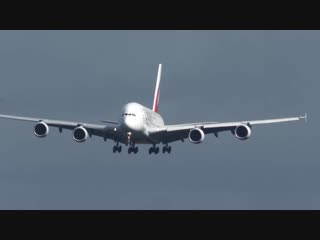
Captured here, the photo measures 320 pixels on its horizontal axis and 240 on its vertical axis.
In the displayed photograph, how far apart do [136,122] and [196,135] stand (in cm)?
688

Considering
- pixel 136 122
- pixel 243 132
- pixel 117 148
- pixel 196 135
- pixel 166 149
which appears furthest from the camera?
pixel 166 149

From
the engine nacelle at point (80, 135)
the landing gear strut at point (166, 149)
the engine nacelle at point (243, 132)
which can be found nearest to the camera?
the engine nacelle at point (243, 132)

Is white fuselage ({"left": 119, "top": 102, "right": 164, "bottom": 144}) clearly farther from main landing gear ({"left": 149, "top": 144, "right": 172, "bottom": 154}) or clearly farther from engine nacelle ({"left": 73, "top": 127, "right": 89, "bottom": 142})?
main landing gear ({"left": 149, "top": 144, "right": 172, "bottom": 154})

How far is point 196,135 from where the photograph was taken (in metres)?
116

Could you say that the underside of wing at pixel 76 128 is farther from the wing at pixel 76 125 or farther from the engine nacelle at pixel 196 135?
the engine nacelle at pixel 196 135

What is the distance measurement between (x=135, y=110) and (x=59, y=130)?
9057 millimetres

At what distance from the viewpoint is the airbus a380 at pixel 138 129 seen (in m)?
114

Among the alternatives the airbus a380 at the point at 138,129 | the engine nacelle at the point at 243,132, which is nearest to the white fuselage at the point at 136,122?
the airbus a380 at the point at 138,129

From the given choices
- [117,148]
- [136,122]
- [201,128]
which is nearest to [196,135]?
[201,128]

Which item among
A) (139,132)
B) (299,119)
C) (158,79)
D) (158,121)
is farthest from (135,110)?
(158,79)

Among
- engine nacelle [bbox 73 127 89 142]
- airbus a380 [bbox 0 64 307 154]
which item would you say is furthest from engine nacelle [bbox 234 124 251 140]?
engine nacelle [bbox 73 127 89 142]

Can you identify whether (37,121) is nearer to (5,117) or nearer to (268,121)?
(5,117)

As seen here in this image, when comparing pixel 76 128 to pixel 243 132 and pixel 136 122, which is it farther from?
pixel 243 132

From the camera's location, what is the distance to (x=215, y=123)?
381 feet
